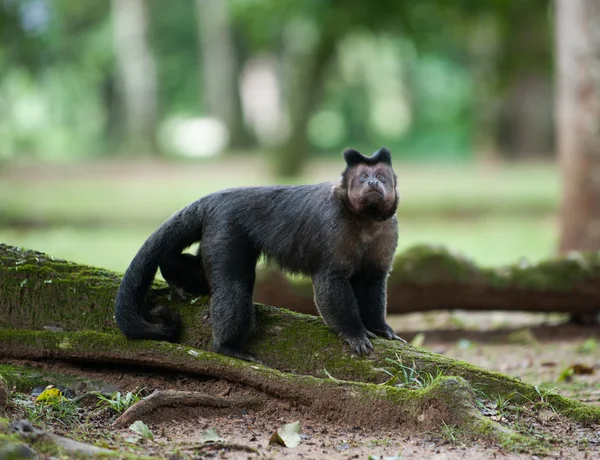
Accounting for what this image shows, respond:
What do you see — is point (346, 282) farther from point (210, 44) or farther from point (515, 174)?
point (210, 44)

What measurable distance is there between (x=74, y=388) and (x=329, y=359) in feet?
5.47

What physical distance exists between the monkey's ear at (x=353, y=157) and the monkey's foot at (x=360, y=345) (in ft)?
4.09

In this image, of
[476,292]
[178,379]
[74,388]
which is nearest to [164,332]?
[178,379]

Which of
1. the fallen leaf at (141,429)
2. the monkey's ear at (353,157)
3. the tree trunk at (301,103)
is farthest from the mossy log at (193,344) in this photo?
the tree trunk at (301,103)

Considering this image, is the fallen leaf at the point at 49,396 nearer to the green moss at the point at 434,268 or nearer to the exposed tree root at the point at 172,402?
the exposed tree root at the point at 172,402

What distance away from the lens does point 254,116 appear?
37.6 meters

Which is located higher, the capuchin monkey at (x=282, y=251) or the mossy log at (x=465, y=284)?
the capuchin monkey at (x=282, y=251)

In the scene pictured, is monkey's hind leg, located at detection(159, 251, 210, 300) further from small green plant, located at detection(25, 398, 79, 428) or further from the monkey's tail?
small green plant, located at detection(25, 398, 79, 428)

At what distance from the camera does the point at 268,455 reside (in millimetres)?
4527

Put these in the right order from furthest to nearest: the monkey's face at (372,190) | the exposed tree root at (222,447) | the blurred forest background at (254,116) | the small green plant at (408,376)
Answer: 1. the blurred forest background at (254,116)
2. the monkey's face at (372,190)
3. the small green plant at (408,376)
4. the exposed tree root at (222,447)

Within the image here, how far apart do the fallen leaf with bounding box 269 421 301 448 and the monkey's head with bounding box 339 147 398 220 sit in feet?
5.32

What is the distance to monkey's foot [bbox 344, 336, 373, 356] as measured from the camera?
5.48m

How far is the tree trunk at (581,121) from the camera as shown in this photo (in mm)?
11859

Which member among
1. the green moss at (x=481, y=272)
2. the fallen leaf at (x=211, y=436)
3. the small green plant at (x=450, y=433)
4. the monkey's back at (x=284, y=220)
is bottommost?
the small green plant at (x=450, y=433)
